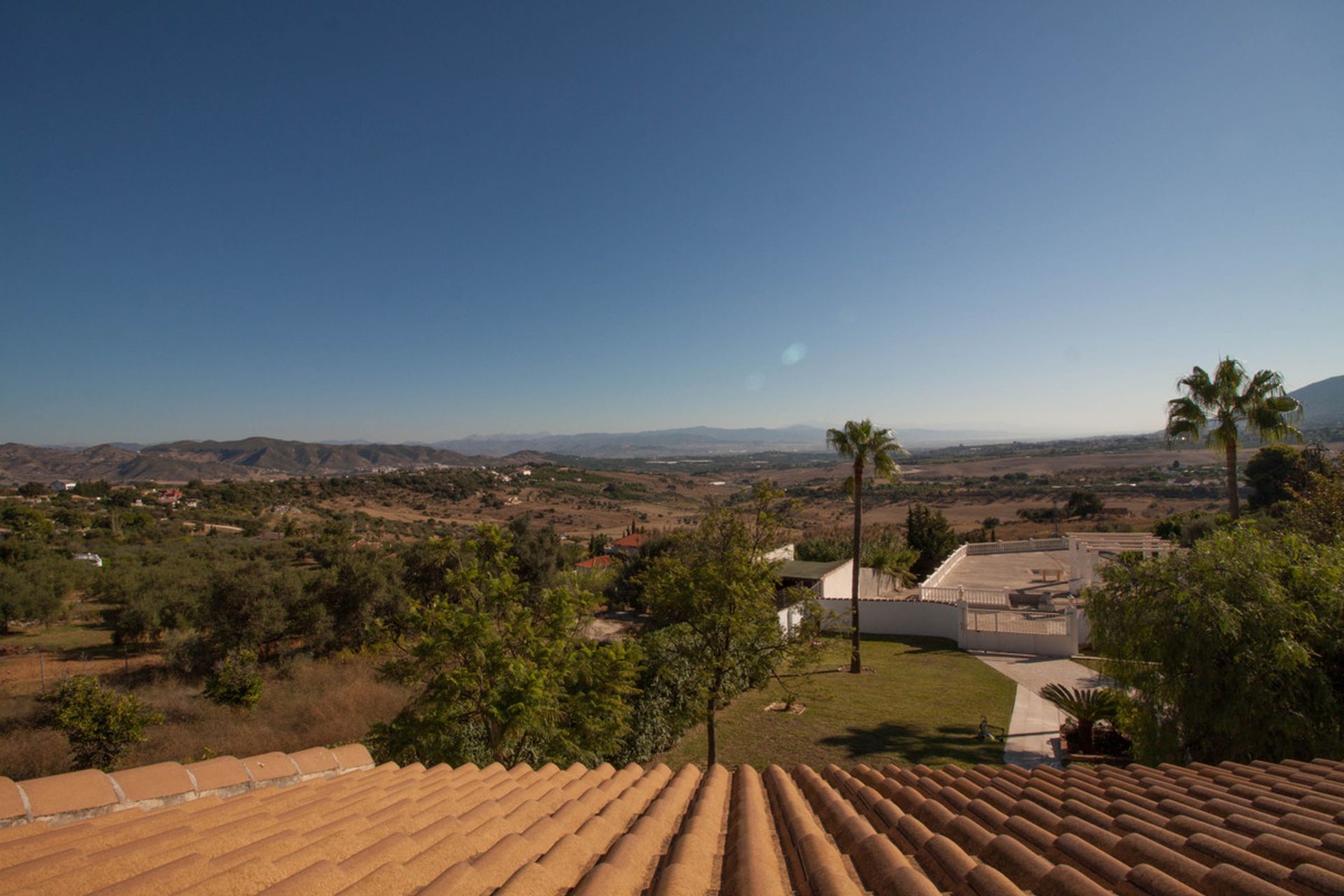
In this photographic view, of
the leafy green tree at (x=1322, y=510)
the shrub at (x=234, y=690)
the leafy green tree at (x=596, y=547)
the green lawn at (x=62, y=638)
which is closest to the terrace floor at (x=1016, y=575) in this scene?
the leafy green tree at (x=1322, y=510)

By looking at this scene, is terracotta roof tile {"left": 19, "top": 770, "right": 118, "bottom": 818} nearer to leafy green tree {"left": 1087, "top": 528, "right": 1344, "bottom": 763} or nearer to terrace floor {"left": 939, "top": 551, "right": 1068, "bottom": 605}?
leafy green tree {"left": 1087, "top": 528, "right": 1344, "bottom": 763}

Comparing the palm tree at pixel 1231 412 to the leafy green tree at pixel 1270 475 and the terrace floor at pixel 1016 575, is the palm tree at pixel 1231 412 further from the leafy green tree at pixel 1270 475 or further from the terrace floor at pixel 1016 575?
the leafy green tree at pixel 1270 475

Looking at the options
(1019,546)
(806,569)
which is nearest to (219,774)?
(806,569)

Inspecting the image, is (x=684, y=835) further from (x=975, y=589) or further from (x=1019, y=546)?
(x=1019, y=546)

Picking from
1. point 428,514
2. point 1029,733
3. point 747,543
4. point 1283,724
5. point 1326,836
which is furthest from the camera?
point 428,514

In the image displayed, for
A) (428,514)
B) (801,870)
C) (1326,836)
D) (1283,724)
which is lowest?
(428,514)

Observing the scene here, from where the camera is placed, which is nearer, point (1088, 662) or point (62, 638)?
point (1088, 662)

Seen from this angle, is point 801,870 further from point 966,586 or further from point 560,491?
point 560,491

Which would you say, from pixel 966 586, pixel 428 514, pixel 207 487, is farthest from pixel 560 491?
pixel 966 586
